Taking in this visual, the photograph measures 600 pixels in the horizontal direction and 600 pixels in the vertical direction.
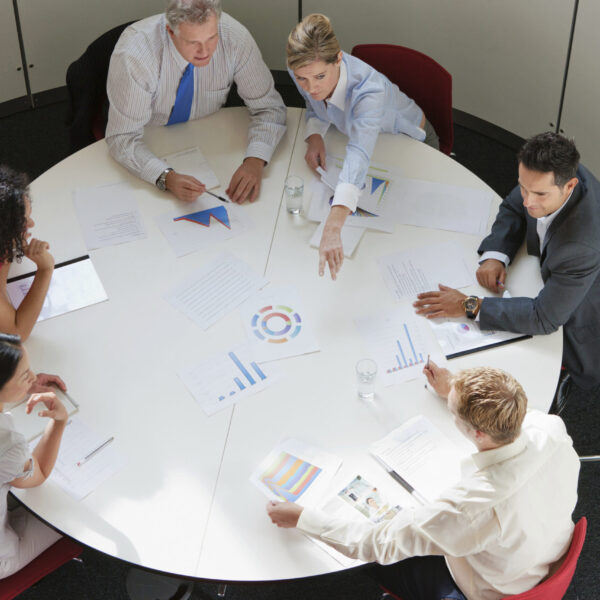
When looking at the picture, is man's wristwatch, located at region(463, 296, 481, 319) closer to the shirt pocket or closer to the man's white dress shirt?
the man's white dress shirt

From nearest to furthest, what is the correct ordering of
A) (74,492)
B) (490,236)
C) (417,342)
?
(74,492) → (417,342) → (490,236)

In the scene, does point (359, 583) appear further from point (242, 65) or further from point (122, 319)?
point (242, 65)

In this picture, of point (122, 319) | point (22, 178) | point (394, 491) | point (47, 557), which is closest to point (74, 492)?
point (47, 557)

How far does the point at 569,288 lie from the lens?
7.88 feet

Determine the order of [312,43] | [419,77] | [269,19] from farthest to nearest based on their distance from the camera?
[269,19] < [419,77] < [312,43]

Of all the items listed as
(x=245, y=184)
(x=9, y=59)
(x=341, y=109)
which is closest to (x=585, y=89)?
(x=341, y=109)

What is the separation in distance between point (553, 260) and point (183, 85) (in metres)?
1.65

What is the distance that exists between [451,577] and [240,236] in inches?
55.5

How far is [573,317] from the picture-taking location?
2594mm

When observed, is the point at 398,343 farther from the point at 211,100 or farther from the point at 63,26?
the point at 63,26

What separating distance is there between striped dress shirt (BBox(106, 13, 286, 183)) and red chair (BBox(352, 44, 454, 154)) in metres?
0.55

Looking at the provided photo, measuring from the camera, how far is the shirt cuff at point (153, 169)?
295cm

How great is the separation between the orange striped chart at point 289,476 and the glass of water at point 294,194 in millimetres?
1066

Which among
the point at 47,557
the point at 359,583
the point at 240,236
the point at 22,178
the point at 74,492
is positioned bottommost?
the point at 359,583
